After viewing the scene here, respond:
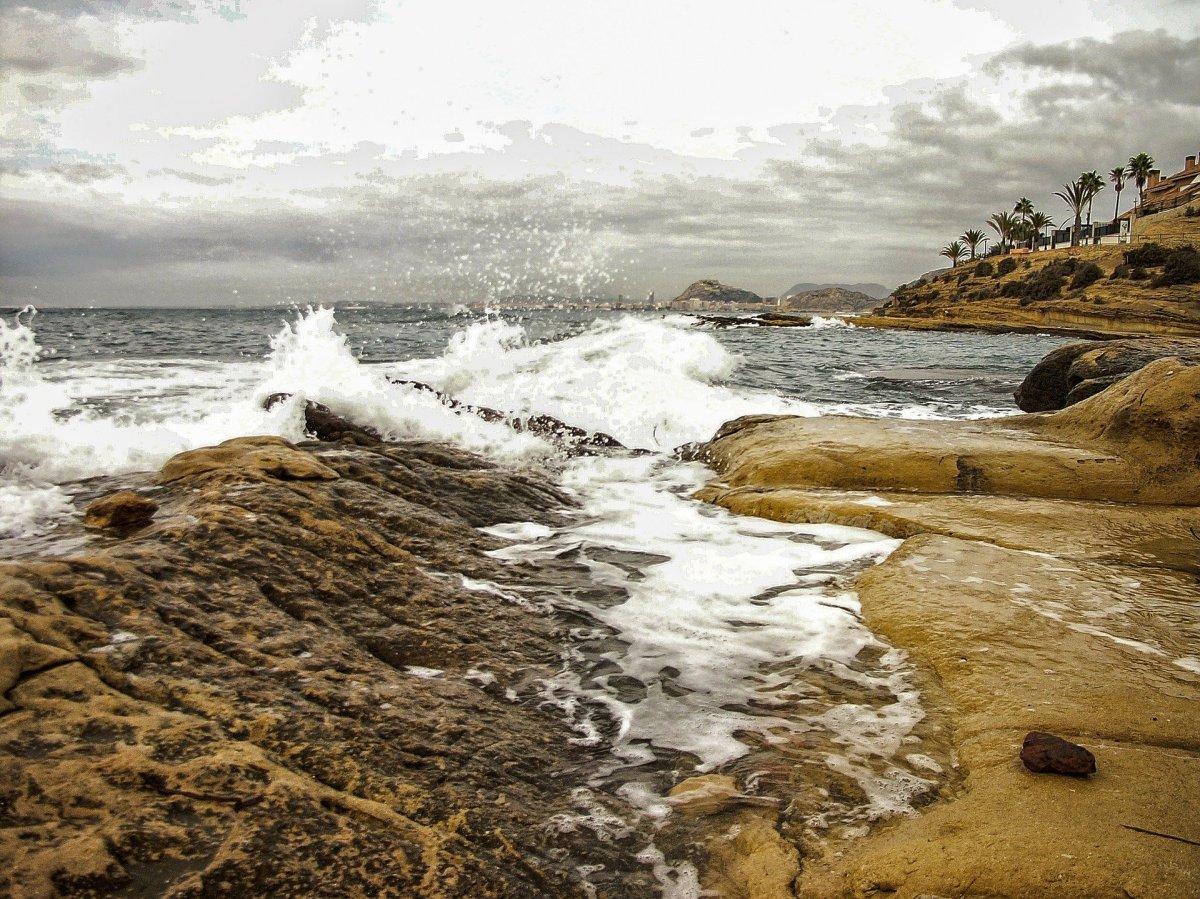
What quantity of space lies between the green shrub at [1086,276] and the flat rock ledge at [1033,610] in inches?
1744

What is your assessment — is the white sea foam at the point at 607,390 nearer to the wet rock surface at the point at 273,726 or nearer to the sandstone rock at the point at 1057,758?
the wet rock surface at the point at 273,726

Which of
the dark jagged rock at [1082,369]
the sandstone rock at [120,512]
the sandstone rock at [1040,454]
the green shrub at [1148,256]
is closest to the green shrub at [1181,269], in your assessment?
the green shrub at [1148,256]

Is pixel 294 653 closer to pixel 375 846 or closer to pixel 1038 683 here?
pixel 375 846

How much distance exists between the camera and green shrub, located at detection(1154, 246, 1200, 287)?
124 feet

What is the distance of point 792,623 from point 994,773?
1.72 m

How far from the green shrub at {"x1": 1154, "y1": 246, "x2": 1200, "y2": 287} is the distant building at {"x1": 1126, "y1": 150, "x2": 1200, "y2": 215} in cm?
1843

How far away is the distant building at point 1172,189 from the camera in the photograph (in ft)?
180

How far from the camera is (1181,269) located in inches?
1497

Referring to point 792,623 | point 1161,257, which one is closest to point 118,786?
point 792,623

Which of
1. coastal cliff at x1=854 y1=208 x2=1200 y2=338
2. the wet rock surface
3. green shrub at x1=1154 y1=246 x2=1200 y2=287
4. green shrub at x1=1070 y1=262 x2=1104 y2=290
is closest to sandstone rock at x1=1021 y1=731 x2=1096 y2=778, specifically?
the wet rock surface

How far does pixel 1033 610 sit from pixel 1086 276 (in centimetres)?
5031

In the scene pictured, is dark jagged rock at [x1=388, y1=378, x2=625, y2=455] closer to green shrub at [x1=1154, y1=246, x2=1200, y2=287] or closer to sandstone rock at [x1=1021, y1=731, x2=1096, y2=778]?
sandstone rock at [x1=1021, y1=731, x2=1096, y2=778]

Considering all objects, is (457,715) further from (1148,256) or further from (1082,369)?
(1148,256)

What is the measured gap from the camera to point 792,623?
429 cm
